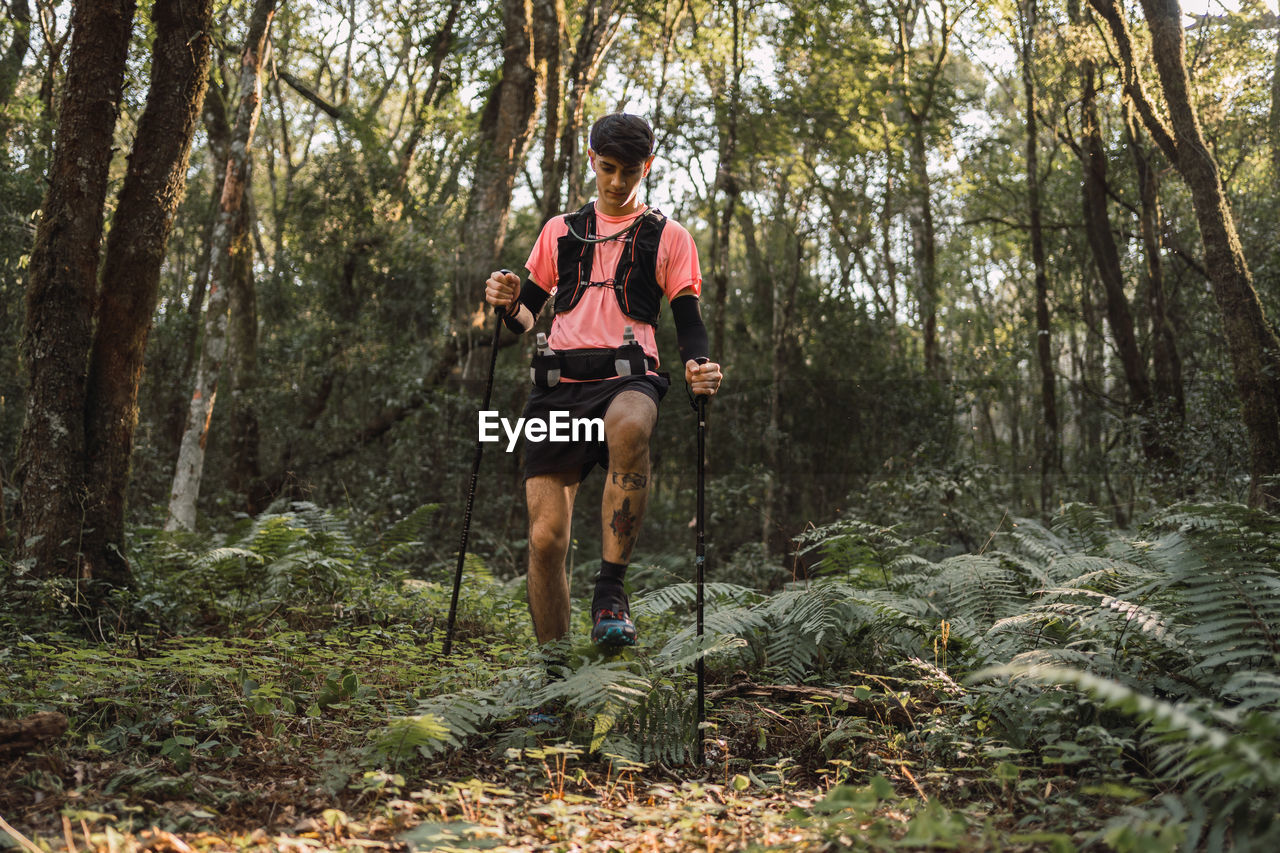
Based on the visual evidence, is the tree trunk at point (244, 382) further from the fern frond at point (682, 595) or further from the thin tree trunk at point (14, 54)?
the fern frond at point (682, 595)

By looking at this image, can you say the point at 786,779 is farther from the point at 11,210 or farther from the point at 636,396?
the point at 11,210

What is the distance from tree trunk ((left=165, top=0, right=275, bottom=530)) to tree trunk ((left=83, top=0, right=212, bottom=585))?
429 centimetres

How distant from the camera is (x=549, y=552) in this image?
3855mm

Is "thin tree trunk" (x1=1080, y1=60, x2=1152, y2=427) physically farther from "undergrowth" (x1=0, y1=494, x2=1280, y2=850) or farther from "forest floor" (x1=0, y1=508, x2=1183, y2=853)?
"forest floor" (x1=0, y1=508, x2=1183, y2=853)

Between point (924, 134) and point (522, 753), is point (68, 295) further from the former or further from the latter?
point (924, 134)

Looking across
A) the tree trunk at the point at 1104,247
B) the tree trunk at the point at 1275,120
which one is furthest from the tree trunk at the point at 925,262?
the tree trunk at the point at 1275,120

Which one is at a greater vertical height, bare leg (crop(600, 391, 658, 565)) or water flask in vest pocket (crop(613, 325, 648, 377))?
water flask in vest pocket (crop(613, 325, 648, 377))

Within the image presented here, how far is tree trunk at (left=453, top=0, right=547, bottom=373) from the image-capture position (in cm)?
1223

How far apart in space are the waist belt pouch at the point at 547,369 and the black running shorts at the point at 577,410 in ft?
0.12

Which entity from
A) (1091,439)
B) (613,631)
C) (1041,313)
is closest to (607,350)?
(613,631)

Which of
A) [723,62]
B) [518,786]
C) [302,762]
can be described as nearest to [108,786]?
[302,762]

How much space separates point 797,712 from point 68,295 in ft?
16.2

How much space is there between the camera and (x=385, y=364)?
525 inches

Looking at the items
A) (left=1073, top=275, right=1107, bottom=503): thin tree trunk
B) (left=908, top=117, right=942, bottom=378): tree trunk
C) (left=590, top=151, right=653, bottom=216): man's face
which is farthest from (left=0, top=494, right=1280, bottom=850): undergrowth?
(left=908, top=117, right=942, bottom=378): tree trunk
